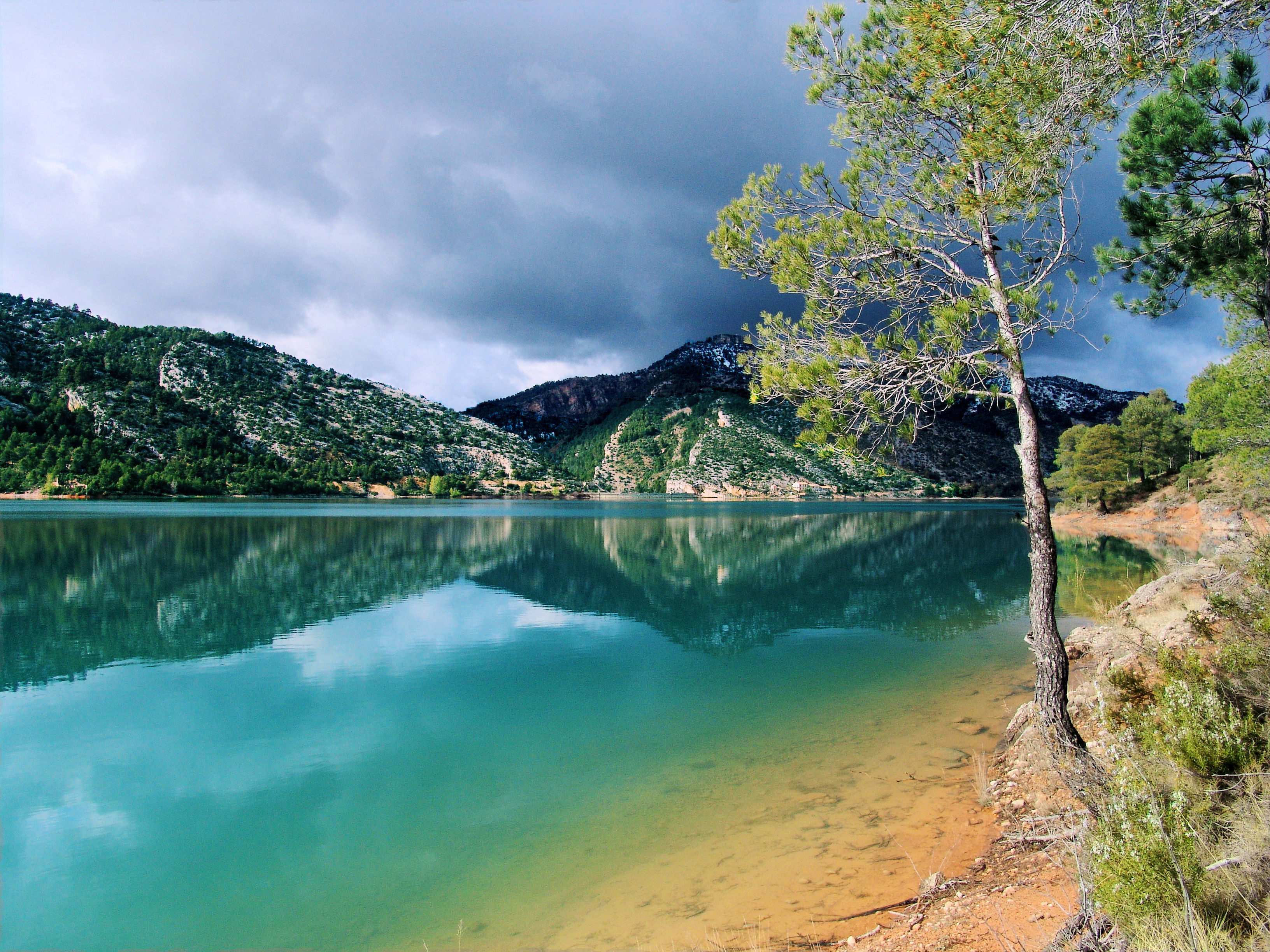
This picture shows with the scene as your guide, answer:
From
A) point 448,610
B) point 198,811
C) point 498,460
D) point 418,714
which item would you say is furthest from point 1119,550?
point 498,460

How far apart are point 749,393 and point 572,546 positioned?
31.7 m

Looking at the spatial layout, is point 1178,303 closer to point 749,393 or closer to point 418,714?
point 749,393

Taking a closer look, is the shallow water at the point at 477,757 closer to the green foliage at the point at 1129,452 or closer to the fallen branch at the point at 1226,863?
the fallen branch at the point at 1226,863

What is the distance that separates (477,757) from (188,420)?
115 m

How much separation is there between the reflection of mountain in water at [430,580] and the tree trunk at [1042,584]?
8438 mm

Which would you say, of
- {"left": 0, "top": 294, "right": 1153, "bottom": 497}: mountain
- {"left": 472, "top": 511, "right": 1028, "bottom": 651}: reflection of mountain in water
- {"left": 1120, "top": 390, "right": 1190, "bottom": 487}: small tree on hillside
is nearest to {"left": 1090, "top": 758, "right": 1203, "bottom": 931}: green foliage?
{"left": 472, "top": 511, "right": 1028, "bottom": 651}: reflection of mountain in water

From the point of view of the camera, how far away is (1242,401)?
18.6m

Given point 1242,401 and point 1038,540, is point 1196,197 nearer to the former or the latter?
point 1038,540

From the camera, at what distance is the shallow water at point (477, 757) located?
5664 mm

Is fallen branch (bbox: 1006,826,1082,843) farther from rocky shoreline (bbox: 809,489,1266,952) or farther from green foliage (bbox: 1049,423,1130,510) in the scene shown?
green foliage (bbox: 1049,423,1130,510)

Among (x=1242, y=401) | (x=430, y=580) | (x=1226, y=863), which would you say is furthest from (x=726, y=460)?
(x=1226, y=863)

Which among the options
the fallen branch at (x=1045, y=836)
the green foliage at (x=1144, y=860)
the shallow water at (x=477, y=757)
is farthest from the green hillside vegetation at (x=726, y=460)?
the green foliage at (x=1144, y=860)

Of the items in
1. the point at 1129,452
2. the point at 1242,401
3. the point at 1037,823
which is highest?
the point at 1129,452

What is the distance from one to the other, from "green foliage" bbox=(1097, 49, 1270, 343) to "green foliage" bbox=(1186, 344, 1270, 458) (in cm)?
336
